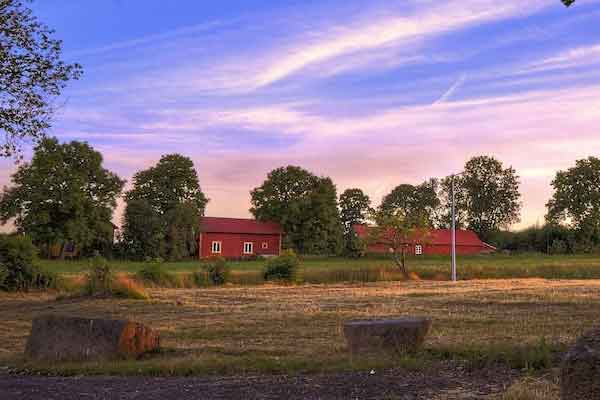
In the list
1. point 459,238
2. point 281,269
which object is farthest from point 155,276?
point 459,238

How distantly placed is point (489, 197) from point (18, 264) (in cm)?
11037

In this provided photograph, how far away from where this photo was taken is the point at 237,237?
9944 centimetres

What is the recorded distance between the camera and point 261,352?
1246 centimetres

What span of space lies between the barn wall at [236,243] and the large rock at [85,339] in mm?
82428

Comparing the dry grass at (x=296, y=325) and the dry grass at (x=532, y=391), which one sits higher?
the dry grass at (x=532, y=391)

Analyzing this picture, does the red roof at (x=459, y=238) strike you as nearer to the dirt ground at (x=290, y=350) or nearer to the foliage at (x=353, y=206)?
the foliage at (x=353, y=206)

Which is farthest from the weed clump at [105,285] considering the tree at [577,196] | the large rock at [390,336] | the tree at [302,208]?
the tree at [577,196]

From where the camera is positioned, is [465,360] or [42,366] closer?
[465,360]

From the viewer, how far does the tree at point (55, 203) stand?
77125 millimetres

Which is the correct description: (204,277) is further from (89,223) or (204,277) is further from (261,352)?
(89,223)

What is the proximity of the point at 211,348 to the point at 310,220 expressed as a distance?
3462 inches

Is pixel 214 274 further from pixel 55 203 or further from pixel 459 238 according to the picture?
pixel 459 238

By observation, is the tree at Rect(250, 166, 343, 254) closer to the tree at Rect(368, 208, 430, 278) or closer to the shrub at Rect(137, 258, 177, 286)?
the tree at Rect(368, 208, 430, 278)

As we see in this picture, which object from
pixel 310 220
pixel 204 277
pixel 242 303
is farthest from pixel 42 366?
pixel 310 220
